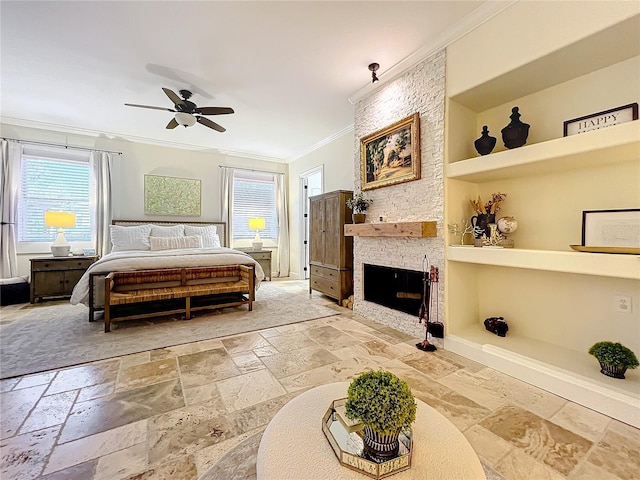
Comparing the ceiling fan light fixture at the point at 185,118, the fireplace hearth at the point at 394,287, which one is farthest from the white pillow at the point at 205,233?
the fireplace hearth at the point at 394,287

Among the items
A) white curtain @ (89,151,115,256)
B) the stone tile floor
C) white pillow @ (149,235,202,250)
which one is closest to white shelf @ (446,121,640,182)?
the stone tile floor

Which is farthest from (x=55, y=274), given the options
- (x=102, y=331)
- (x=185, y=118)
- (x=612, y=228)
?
(x=612, y=228)

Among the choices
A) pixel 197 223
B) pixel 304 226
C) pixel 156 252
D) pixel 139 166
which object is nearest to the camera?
pixel 156 252

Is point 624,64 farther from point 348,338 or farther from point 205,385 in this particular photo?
point 205,385

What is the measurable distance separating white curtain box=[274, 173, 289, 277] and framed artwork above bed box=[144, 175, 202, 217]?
1807 mm

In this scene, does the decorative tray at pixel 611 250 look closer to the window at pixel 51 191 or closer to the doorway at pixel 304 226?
the doorway at pixel 304 226

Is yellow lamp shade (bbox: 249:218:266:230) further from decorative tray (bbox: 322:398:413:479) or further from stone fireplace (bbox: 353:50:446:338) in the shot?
decorative tray (bbox: 322:398:413:479)

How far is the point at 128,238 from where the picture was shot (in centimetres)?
478

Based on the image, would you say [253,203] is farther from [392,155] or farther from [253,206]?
[392,155]

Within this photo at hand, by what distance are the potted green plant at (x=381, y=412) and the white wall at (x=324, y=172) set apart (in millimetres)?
4009

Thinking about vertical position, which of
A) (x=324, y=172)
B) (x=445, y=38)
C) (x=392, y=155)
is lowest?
(x=392, y=155)

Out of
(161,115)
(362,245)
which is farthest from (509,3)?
(161,115)

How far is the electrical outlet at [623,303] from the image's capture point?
6.64 ft

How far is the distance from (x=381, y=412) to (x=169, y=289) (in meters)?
3.40
